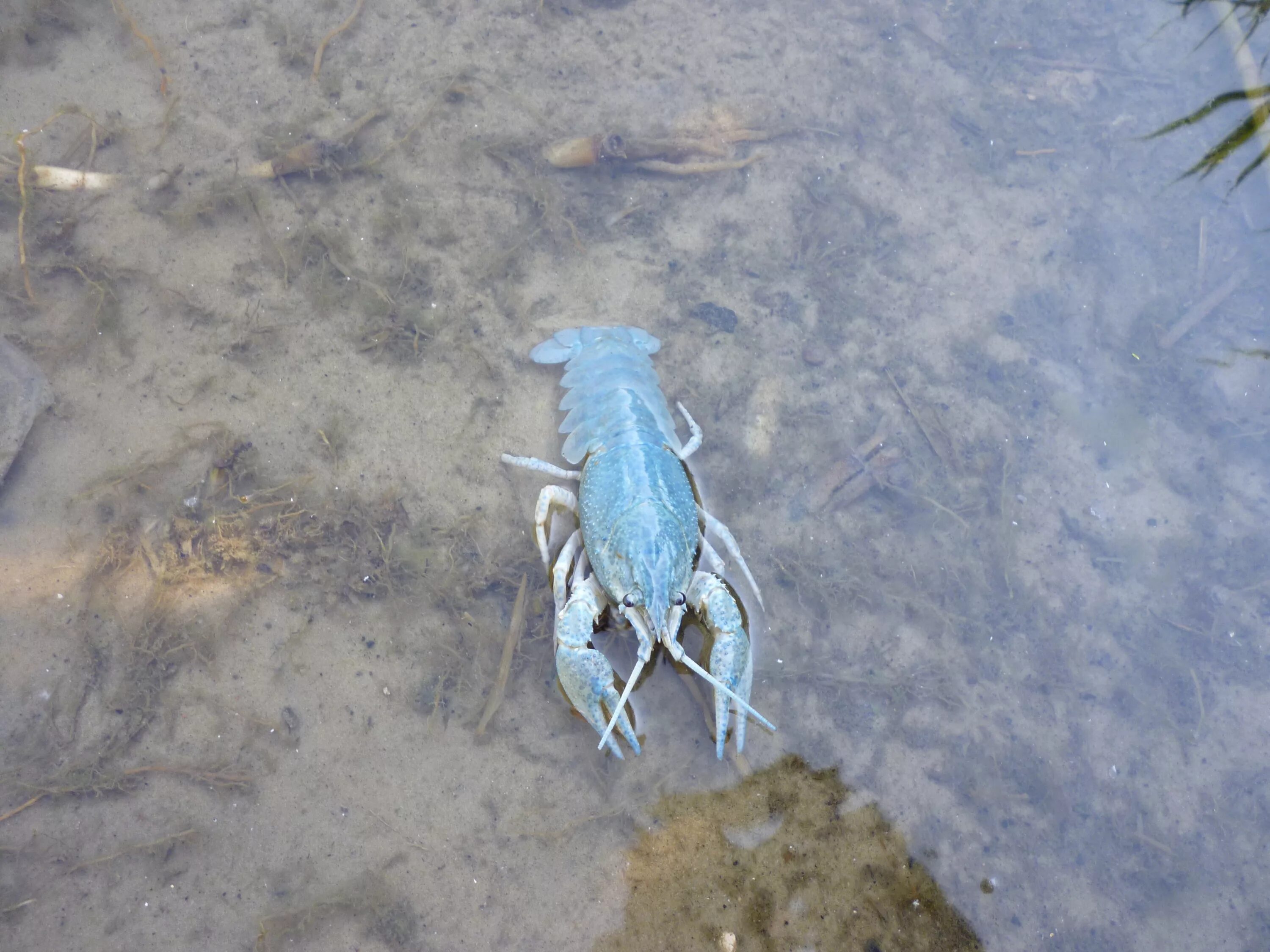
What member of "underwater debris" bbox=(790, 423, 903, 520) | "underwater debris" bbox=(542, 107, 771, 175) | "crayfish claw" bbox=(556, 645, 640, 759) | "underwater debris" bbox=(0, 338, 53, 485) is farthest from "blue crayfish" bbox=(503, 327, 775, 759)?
"underwater debris" bbox=(0, 338, 53, 485)

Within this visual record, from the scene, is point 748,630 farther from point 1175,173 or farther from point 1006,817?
point 1175,173

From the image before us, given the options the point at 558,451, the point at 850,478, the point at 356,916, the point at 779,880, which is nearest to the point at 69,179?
the point at 558,451

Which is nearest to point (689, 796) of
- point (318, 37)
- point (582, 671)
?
point (582, 671)

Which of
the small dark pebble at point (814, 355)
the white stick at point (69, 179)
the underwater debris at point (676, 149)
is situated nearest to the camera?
the white stick at point (69, 179)

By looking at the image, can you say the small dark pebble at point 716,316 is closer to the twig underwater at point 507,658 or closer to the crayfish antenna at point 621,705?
the twig underwater at point 507,658

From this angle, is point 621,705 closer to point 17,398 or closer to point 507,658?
point 507,658

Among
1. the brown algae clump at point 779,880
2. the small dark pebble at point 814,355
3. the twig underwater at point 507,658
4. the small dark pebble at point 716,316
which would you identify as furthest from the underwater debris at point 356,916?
the small dark pebble at point 814,355

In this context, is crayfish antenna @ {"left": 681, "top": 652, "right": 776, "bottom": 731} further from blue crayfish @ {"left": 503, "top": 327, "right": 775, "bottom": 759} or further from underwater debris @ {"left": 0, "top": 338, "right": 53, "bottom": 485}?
underwater debris @ {"left": 0, "top": 338, "right": 53, "bottom": 485}
